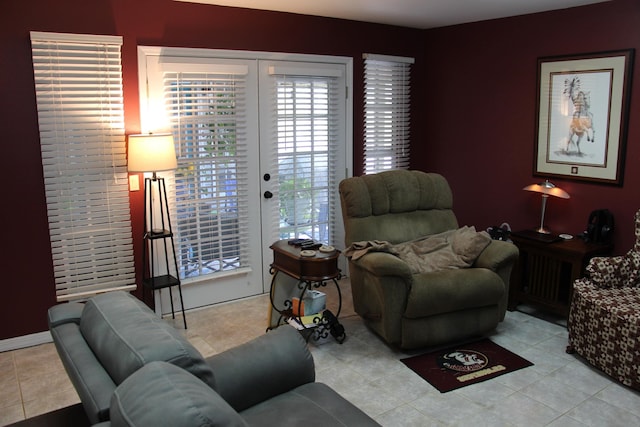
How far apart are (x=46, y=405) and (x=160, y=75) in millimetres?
2367

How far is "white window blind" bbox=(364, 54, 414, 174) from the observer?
5.29 metres

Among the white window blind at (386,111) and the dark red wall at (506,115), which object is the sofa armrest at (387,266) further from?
the white window blind at (386,111)

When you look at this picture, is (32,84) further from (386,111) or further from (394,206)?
(386,111)

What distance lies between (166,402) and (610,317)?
283cm

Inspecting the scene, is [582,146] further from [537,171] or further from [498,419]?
[498,419]

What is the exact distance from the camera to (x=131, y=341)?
1713mm

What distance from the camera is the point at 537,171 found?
4.68m

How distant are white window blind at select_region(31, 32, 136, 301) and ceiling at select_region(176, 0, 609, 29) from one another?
94cm

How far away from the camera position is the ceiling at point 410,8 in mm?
4137

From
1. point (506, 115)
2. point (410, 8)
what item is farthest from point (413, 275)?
point (410, 8)

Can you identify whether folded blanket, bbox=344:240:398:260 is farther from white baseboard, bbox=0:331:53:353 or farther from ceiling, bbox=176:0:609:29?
white baseboard, bbox=0:331:53:353

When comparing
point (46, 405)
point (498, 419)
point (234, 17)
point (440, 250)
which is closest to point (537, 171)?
point (440, 250)

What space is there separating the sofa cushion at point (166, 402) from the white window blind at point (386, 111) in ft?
13.4

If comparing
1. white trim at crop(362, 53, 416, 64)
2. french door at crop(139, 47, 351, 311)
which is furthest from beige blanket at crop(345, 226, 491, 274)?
white trim at crop(362, 53, 416, 64)
